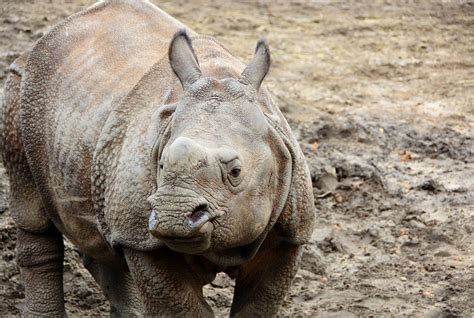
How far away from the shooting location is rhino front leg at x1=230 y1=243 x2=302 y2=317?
570cm

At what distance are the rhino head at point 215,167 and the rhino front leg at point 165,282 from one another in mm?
240

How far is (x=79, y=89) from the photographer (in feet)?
20.8

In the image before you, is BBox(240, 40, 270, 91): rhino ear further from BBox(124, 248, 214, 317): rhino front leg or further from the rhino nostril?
BBox(124, 248, 214, 317): rhino front leg

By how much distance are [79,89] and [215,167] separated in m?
1.69

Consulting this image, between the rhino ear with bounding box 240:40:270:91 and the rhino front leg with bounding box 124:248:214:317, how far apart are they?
83cm

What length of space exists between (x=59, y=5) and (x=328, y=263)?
5964 millimetres

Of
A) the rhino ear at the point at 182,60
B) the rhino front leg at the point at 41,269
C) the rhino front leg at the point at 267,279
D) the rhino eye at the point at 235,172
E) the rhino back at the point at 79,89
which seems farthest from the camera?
the rhino front leg at the point at 41,269

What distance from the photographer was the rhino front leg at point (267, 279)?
5.70 meters

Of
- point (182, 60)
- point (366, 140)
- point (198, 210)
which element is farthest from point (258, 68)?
point (366, 140)

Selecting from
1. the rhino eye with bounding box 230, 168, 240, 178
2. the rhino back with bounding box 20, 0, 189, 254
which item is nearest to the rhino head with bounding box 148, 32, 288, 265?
the rhino eye with bounding box 230, 168, 240, 178

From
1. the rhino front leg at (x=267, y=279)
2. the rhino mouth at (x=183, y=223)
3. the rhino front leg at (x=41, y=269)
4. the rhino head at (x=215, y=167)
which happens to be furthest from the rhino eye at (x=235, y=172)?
the rhino front leg at (x=41, y=269)

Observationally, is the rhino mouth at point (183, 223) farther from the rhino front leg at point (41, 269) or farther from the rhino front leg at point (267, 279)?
the rhino front leg at point (41, 269)

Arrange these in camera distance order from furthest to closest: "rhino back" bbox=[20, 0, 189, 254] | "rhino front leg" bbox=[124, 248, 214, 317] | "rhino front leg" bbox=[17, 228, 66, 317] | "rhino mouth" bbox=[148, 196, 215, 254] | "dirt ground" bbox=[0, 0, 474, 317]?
1. "dirt ground" bbox=[0, 0, 474, 317]
2. "rhino front leg" bbox=[17, 228, 66, 317]
3. "rhino back" bbox=[20, 0, 189, 254]
4. "rhino front leg" bbox=[124, 248, 214, 317]
5. "rhino mouth" bbox=[148, 196, 215, 254]

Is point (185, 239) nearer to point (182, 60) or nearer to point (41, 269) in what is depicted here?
point (182, 60)
